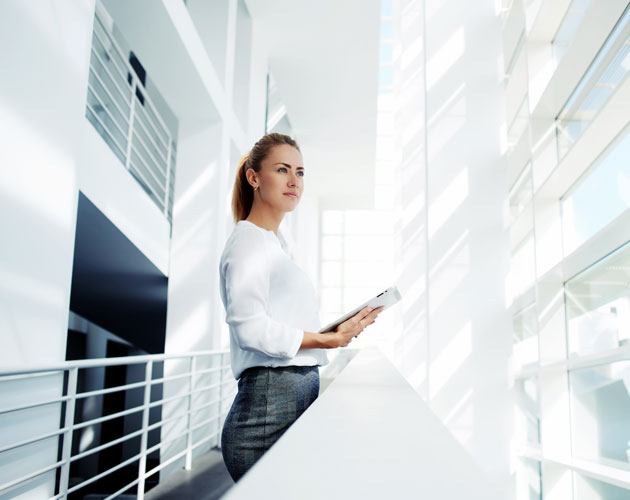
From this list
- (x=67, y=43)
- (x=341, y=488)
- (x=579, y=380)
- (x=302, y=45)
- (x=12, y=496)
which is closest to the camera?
(x=341, y=488)

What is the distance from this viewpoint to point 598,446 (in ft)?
15.3

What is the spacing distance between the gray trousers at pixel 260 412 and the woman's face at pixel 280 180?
46 centimetres

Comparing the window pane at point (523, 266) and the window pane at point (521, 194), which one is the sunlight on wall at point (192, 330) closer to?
the window pane at point (523, 266)

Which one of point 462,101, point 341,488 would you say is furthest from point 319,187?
point 341,488

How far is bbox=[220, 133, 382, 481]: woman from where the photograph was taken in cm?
120

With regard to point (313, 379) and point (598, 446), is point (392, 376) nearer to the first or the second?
point (313, 379)

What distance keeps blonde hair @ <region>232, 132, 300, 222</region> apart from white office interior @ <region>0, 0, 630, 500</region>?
22.1 inches

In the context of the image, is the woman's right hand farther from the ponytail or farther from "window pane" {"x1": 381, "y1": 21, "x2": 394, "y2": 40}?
"window pane" {"x1": 381, "y1": 21, "x2": 394, "y2": 40}

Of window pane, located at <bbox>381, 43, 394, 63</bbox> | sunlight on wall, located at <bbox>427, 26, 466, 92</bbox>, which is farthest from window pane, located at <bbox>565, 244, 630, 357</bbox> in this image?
window pane, located at <bbox>381, 43, 394, 63</bbox>

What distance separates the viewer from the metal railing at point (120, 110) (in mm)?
5050

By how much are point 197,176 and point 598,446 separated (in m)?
4.53

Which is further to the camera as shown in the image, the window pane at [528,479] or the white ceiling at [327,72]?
the white ceiling at [327,72]

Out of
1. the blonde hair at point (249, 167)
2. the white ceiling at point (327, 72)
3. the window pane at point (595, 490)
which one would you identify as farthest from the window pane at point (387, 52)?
the blonde hair at point (249, 167)

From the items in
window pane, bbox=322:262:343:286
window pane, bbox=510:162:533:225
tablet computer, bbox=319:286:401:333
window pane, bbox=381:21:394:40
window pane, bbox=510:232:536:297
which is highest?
window pane, bbox=381:21:394:40
